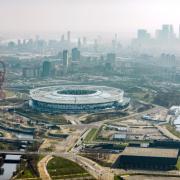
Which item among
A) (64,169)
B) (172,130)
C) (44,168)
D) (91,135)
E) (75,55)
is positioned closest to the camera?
(64,169)

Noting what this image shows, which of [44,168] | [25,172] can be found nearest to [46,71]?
[44,168]

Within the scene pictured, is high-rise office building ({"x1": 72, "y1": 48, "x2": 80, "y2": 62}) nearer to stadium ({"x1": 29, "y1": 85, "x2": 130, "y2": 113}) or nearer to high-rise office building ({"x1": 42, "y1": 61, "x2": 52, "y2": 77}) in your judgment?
high-rise office building ({"x1": 42, "y1": 61, "x2": 52, "y2": 77})

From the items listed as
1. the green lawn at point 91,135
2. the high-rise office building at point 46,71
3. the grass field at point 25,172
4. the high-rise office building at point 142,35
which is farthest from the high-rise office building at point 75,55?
the grass field at point 25,172

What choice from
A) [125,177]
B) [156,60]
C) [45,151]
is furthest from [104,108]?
[156,60]

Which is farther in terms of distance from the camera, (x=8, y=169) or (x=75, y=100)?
(x=75, y=100)

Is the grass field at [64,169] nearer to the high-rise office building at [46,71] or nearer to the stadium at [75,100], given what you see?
the stadium at [75,100]

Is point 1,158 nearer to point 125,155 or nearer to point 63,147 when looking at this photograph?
point 63,147

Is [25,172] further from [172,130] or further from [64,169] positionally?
[172,130]
